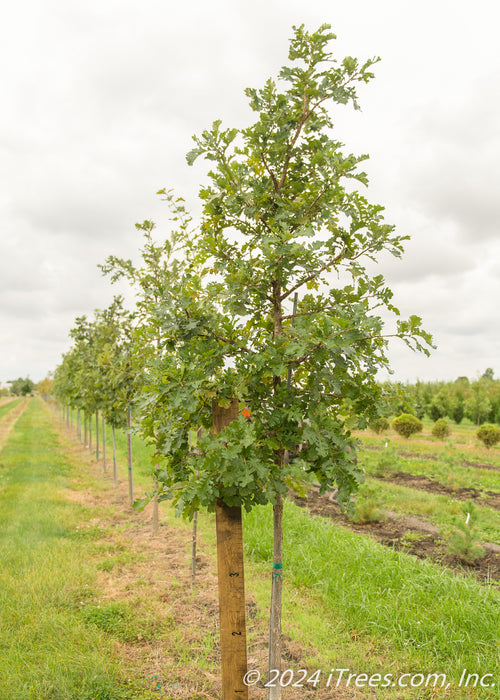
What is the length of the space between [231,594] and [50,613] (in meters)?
2.55

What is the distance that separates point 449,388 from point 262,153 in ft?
122

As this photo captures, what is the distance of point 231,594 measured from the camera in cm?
310

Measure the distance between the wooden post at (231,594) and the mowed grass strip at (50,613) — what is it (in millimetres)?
891

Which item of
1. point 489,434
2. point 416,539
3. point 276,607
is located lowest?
point 416,539

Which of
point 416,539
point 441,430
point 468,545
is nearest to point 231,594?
Result: point 468,545

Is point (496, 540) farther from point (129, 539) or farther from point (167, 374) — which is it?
point (167, 374)

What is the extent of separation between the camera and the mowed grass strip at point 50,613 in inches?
139

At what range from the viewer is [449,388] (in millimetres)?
36562

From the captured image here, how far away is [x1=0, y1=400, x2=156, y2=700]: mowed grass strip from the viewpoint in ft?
11.6

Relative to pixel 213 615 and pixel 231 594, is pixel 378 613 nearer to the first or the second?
pixel 213 615

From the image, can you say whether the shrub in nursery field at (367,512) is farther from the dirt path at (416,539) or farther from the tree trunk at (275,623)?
the tree trunk at (275,623)

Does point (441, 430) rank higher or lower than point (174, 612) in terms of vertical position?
lower

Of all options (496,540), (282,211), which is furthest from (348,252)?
(496,540)

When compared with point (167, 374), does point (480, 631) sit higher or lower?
lower
